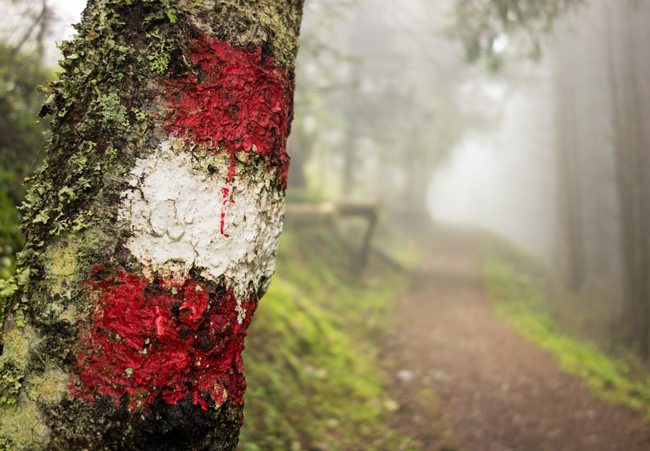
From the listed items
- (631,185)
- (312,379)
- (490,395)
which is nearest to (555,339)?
(490,395)

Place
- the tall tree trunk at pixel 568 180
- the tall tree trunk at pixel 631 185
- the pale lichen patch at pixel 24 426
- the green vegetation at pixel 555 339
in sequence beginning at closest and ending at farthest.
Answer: the pale lichen patch at pixel 24 426 < the green vegetation at pixel 555 339 < the tall tree trunk at pixel 631 185 < the tall tree trunk at pixel 568 180

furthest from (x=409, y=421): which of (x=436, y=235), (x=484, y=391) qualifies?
(x=436, y=235)

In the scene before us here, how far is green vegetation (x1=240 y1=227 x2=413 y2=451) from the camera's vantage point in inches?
125

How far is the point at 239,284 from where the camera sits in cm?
99

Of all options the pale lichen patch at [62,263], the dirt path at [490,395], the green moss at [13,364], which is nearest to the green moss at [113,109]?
the pale lichen patch at [62,263]

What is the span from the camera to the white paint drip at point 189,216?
90cm

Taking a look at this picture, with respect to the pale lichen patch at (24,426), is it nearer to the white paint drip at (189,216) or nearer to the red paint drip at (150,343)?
the red paint drip at (150,343)

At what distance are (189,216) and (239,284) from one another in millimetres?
228

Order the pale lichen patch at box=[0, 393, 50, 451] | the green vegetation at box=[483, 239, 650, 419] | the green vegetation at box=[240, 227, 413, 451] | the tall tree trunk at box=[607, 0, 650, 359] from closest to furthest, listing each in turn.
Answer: the pale lichen patch at box=[0, 393, 50, 451] → the green vegetation at box=[240, 227, 413, 451] → the green vegetation at box=[483, 239, 650, 419] → the tall tree trunk at box=[607, 0, 650, 359]

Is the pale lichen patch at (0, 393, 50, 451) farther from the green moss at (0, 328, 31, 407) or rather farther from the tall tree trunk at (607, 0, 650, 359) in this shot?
the tall tree trunk at (607, 0, 650, 359)

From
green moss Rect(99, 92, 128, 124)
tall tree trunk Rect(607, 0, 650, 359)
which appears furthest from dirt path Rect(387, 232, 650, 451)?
green moss Rect(99, 92, 128, 124)

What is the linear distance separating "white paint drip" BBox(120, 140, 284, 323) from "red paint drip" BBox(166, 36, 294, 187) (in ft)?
0.18

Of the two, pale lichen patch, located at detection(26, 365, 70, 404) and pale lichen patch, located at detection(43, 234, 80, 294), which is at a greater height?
pale lichen patch, located at detection(43, 234, 80, 294)

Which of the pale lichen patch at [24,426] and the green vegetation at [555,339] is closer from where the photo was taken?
the pale lichen patch at [24,426]
